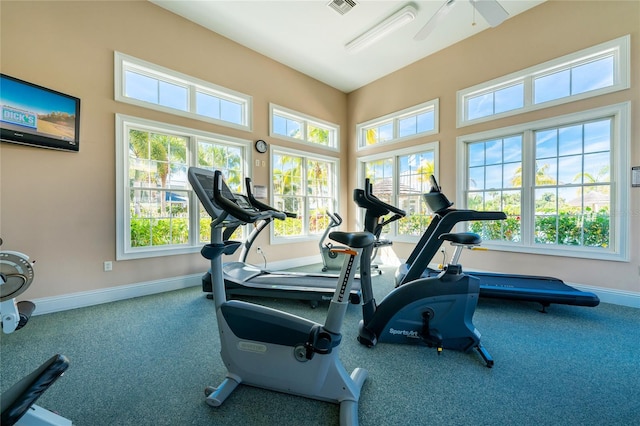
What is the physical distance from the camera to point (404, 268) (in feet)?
11.6

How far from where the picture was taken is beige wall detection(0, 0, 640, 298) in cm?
281

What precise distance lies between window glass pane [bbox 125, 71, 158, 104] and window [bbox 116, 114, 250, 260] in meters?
0.37

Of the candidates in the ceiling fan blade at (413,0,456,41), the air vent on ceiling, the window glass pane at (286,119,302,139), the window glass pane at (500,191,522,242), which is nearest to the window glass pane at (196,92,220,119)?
the window glass pane at (286,119,302,139)

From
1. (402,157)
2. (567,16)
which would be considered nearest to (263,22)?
(402,157)

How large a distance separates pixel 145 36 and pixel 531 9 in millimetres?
5532

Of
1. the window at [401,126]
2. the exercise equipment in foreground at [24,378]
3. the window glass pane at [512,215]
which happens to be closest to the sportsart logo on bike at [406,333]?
the exercise equipment in foreground at [24,378]

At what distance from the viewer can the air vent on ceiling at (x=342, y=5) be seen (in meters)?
3.55

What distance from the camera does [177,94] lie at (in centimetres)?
395

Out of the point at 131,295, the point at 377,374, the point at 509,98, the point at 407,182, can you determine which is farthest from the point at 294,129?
the point at 377,374

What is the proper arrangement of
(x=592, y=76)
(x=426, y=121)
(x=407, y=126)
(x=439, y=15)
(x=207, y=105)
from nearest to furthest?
(x=439, y=15)
(x=592, y=76)
(x=207, y=105)
(x=426, y=121)
(x=407, y=126)

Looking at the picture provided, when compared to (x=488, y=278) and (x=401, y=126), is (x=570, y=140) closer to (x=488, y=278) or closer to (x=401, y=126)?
(x=488, y=278)

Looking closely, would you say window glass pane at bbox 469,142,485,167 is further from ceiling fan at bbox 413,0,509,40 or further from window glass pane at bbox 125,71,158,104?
window glass pane at bbox 125,71,158,104

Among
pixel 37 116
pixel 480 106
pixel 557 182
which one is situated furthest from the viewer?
pixel 480 106

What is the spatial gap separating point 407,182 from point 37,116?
5547 millimetres
